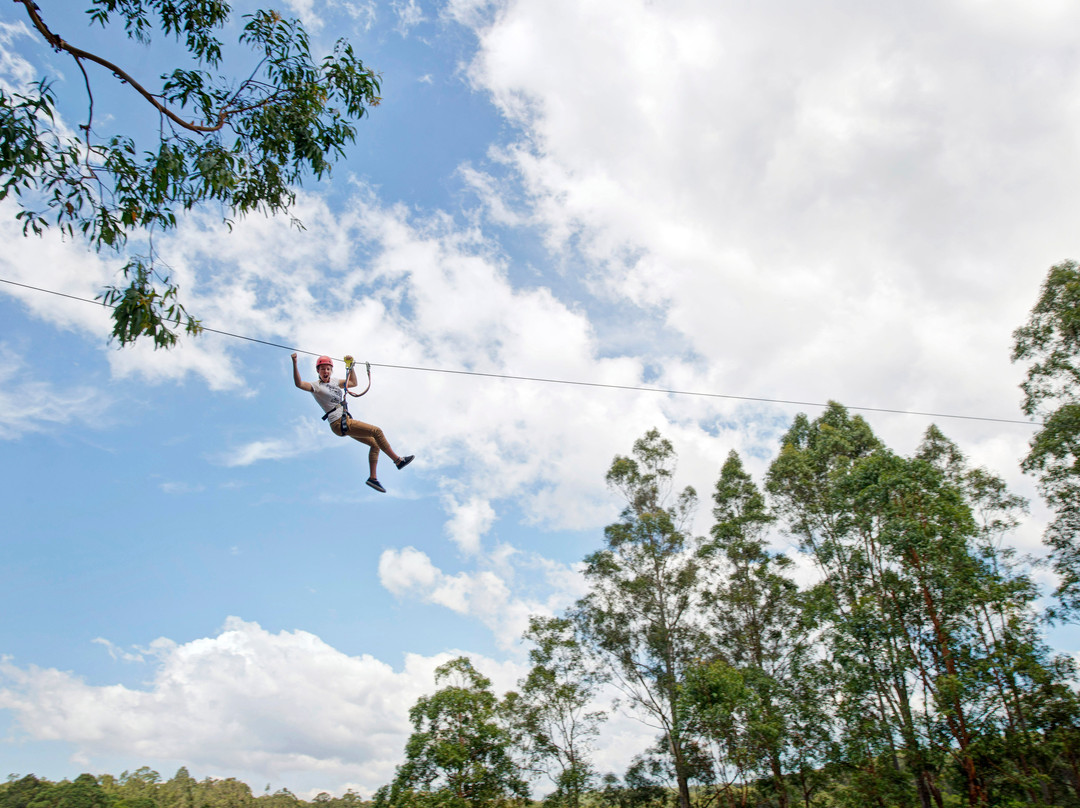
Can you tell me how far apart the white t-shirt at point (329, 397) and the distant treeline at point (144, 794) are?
5559 centimetres

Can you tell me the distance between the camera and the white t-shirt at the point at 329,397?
7629mm

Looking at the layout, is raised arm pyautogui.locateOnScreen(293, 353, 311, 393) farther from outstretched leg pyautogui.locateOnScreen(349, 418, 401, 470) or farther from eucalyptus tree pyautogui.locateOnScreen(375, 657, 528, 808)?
eucalyptus tree pyautogui.locateOnScreen(375, 657, 528, 808)

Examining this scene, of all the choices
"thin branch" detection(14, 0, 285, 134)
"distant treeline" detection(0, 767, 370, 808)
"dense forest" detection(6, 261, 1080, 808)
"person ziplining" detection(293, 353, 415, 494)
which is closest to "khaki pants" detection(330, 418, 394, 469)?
"person ziplining" detection(293, 353, 415, 494)

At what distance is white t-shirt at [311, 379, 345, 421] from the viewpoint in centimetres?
763

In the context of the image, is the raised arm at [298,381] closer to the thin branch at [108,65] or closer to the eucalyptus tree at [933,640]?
the thin branch at [108,65]

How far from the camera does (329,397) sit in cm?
766

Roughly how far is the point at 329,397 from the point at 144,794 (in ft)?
250

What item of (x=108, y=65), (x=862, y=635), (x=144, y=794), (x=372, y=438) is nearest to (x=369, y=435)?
(x=372, y=438)

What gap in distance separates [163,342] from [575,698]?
1962 centimetres

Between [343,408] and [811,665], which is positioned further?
[811,665]

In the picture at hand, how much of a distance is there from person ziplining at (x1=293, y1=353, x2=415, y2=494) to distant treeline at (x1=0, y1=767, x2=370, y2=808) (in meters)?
54.9

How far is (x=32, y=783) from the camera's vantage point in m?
60.0

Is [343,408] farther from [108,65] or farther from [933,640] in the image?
[933,640]

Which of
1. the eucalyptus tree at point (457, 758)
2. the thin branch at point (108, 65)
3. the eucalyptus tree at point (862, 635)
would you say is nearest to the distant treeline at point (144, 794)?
the eucalyptus tree at point (457, 758)
